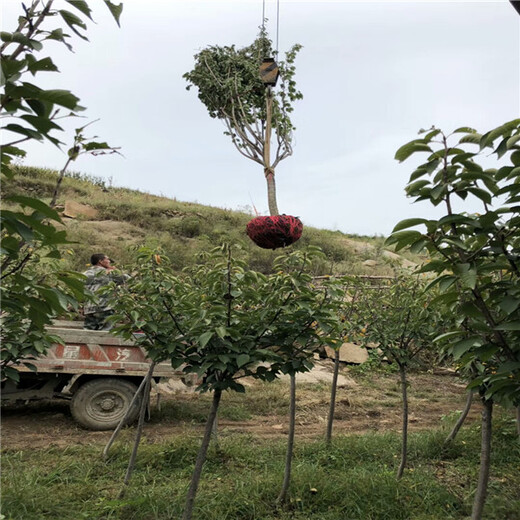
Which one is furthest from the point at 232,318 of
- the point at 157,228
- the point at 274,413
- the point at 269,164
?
the point at 157,228

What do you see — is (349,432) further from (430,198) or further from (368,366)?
(430,198)

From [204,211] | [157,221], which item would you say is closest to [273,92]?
[157,221]

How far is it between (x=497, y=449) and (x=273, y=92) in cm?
530

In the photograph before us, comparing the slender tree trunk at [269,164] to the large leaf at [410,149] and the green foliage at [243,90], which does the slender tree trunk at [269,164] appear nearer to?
the green foliage at [243,90]

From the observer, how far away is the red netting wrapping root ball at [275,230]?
14.1ft

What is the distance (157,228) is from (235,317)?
1425 centimetres

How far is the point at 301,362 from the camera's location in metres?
2.80

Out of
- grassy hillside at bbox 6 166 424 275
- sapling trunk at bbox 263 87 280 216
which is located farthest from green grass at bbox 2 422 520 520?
grassy hillside at bbox 6 166 424 275

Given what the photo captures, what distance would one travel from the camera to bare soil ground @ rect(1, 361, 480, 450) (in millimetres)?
5270

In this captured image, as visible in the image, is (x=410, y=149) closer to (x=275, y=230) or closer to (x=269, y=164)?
(x=275, y=230)

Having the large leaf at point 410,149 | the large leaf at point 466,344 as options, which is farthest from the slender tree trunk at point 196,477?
the large leaf at point 410,149

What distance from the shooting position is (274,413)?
662cm

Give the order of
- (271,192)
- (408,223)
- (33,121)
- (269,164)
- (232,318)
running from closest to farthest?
1. (33,121)
2. (408,223)
3. (232,318)
4. (271,192)
5. (269,164)

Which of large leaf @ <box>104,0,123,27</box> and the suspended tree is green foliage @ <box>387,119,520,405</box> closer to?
large leaf @ <box>104,0,123,27</box>
